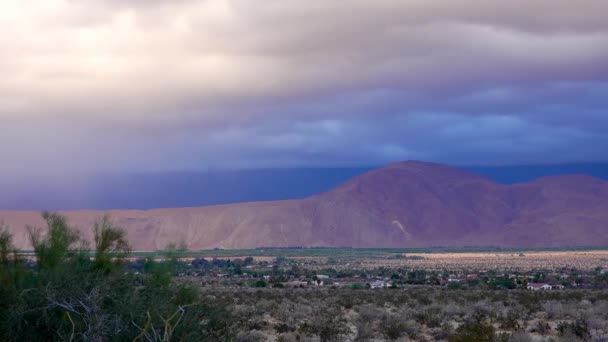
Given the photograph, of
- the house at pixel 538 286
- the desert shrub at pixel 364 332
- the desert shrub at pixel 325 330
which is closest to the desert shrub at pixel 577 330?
the desert shrub at pixel 364 332

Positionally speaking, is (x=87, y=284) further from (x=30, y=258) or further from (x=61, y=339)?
(x=30, y=258)

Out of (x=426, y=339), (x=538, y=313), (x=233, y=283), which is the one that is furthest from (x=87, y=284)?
(x=233, y=283)

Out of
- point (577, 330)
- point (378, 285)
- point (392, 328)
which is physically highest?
point (577, 330)

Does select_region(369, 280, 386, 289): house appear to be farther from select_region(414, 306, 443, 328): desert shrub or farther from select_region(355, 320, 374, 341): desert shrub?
select_region(355, 320, 374, 341): desert shrub

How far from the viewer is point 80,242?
19672 mm

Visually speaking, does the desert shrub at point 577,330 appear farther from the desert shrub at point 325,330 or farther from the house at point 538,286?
the house at point 538,286

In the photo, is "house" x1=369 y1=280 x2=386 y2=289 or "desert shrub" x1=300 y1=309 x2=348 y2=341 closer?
"desert shrub" x1=300 y1=309 x2=348 y2=341

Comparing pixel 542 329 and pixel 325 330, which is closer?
pixel 325 330

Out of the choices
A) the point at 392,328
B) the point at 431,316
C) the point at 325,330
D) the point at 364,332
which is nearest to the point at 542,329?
the point at 431,316

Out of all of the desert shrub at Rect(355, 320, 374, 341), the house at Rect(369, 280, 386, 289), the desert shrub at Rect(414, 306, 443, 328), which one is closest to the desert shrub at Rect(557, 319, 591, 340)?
the desert shrub at Rect(414, 306, 443, 328)

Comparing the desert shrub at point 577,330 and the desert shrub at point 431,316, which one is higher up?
the desert shrub at point 577,330

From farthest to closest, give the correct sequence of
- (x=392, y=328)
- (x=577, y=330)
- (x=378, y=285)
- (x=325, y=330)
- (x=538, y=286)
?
(x=378, y=285) < (x=538, y=286) < (x=392, y=328) < (x=325, y=330) < (x=577, y=330)

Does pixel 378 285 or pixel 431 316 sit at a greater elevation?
pixel 431 316

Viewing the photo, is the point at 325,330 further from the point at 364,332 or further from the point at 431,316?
the point at 431,316
